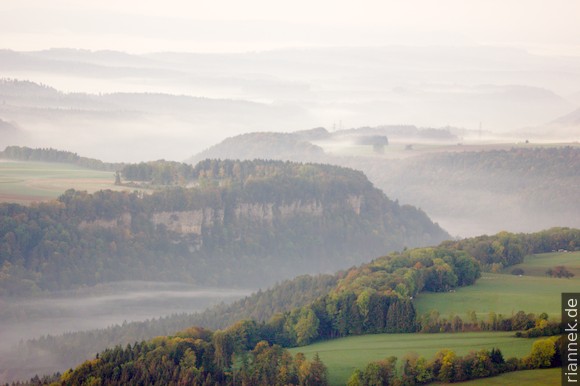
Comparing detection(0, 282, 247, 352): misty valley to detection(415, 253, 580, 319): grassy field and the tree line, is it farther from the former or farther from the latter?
the tree line

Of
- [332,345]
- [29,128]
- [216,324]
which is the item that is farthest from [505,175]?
[332,345]

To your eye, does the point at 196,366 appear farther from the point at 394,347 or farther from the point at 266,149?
the point at 266,149

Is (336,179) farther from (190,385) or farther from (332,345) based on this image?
(190,385)

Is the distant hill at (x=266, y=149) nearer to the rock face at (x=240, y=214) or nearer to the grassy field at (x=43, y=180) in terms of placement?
the rock face at (x=240, y=214)

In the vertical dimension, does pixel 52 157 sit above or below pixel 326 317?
above

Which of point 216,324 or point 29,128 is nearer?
point 216,324

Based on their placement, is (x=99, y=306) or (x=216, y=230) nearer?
(x=99, y=306)

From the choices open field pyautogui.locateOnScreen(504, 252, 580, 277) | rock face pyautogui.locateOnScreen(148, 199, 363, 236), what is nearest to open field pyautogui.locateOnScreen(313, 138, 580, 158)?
rock face pyautogui.locateOnScreen(148, 199, 363, 236)

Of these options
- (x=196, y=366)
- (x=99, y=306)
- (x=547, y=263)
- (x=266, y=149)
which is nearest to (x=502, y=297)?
(x=547, y=263)
